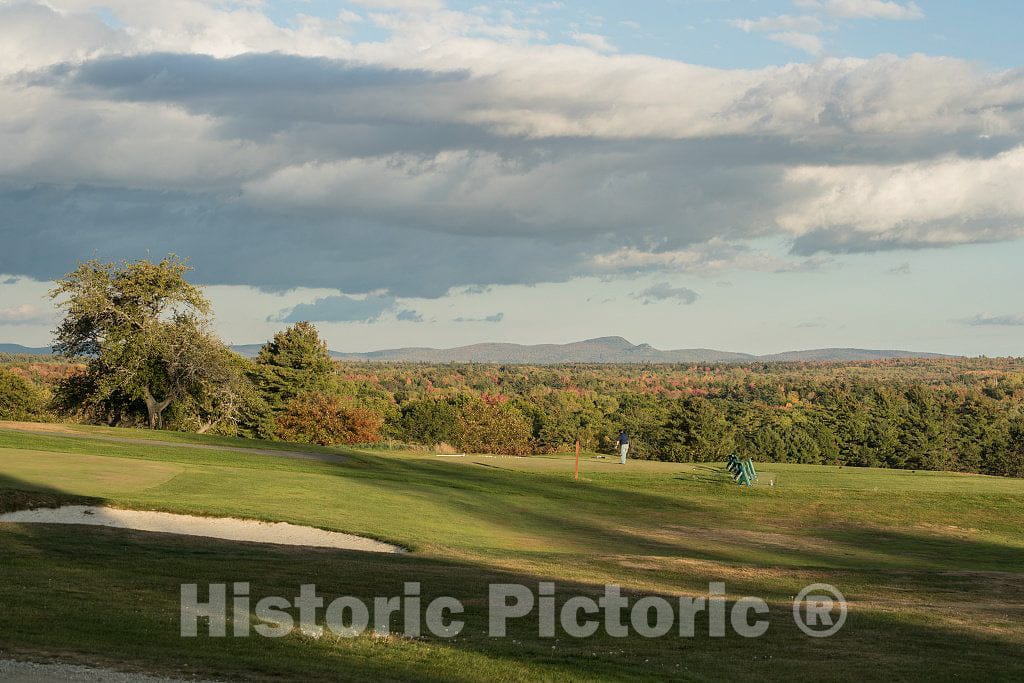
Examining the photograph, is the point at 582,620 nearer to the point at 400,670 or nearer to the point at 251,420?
the point at 400,670

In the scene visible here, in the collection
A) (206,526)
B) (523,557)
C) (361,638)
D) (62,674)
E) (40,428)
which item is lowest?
(523,557)

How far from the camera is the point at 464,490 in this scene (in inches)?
1383

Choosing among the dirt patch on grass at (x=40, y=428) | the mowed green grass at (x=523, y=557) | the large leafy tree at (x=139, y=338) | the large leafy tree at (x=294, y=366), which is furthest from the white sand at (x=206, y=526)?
the large leafy tree at (x=294, y=366)

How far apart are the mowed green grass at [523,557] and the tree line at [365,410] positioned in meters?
19.4

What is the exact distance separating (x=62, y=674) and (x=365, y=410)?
68987mm

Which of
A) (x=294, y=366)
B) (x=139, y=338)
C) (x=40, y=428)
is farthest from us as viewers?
(x=294, y=366)

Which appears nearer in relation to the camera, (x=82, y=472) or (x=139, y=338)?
(x=82, y=472)

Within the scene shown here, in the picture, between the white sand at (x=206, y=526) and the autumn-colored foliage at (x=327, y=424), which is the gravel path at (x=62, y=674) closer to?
the white sand at (x=206, y=526)

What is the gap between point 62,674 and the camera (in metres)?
10.1

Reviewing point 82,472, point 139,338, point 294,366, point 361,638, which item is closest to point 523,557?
point 361,638

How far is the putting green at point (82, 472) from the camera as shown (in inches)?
1049

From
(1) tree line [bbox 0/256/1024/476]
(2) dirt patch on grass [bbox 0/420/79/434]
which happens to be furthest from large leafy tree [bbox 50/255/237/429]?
(2) dirt patch on grass [bbox 0/420/79/434]

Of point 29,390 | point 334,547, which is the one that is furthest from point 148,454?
point 29,390

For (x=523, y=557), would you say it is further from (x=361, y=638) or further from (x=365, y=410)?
(x=365, y=410)
